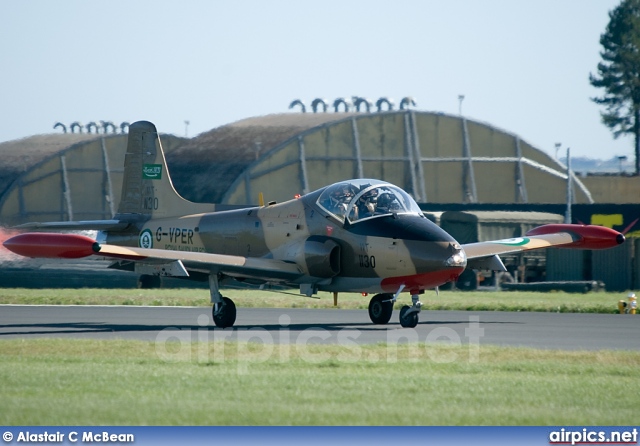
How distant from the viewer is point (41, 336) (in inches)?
750

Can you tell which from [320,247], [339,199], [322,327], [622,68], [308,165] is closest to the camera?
[322,327]

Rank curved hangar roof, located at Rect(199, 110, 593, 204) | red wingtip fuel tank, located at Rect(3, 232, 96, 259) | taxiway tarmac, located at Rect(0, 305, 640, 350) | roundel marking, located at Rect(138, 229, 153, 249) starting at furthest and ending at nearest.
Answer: curved hangar roof, located at Rect(199, 110, 593, 204)
roundel marking, located at Rect(138, 229, 153, 249)
red wingtip fuel tank, located at Rect(3, 232, 96, 259)
taxiway tarmac, located at Rect(0, 305, 640, 350)

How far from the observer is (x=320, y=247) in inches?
853

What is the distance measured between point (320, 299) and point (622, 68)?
260ft

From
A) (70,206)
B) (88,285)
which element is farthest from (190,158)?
(88,285)

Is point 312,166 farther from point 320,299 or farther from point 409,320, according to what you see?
point 409,320

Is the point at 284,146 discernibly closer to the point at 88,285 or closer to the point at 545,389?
the point at 88,285

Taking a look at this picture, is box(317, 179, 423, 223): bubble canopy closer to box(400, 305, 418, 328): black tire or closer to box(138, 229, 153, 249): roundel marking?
box(400, 305, 418, 328): black tire

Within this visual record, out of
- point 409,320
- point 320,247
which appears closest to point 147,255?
point 320,247

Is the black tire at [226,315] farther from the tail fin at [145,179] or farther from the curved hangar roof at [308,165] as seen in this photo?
the curved hangar roof at [308,165]

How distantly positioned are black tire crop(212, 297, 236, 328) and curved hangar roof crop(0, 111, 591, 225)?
37847mm

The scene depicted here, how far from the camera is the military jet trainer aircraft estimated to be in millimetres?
20344

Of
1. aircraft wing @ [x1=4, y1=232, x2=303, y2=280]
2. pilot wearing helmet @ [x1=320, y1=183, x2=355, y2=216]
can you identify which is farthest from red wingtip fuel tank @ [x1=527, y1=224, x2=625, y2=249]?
aircraft wing @ [x1=4, y1=232, x2=303, y2=280]

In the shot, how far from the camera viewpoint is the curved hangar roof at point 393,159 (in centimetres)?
6041
